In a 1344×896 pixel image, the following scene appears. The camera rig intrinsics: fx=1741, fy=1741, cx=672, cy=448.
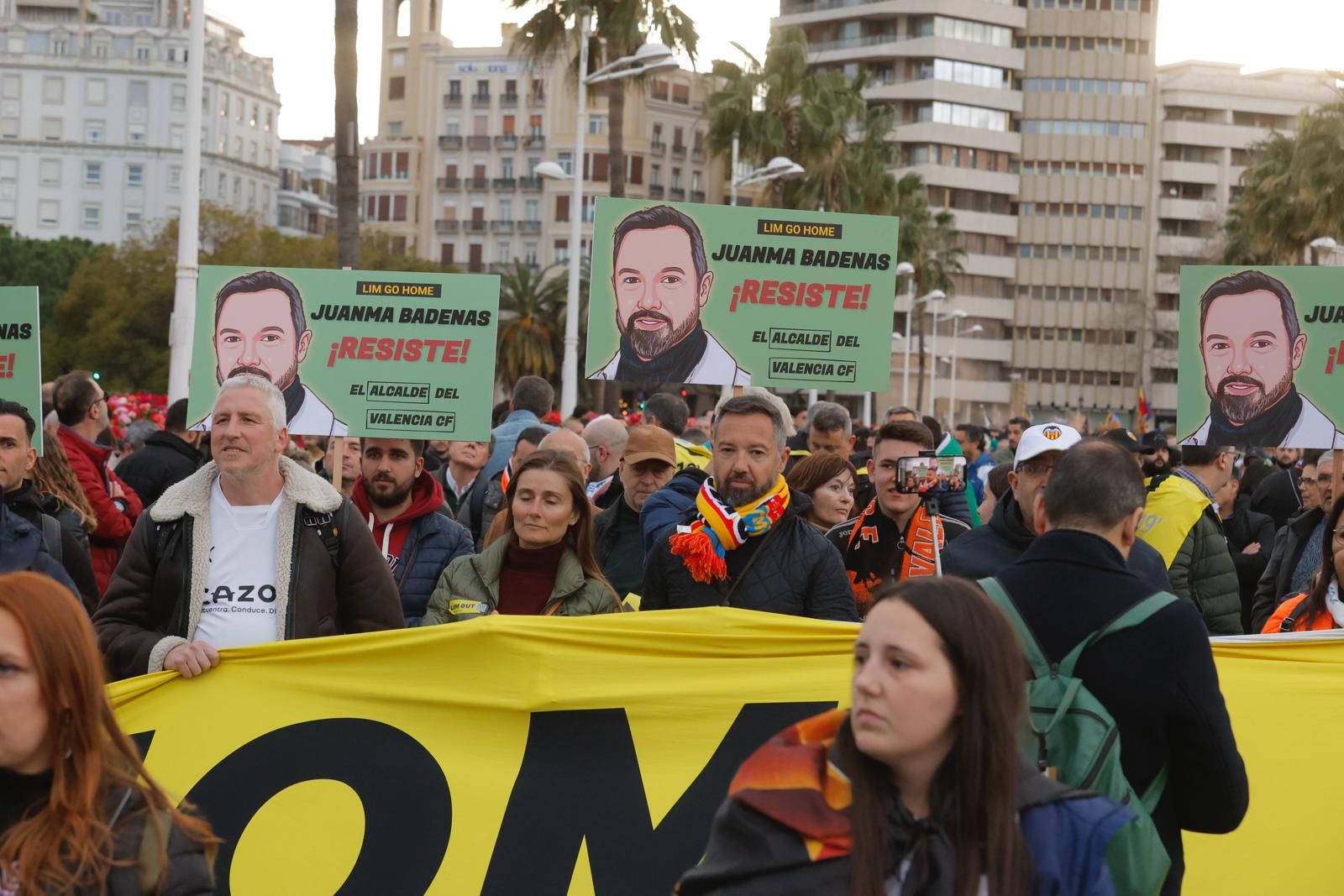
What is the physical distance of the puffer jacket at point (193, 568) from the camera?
498cm

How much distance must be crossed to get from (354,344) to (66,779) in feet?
15.9

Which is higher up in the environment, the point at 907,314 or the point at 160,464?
the point at 907,314

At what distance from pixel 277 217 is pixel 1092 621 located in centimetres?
13403

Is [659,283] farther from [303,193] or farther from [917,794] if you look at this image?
[303,193]

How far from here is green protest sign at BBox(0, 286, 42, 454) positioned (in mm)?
7680

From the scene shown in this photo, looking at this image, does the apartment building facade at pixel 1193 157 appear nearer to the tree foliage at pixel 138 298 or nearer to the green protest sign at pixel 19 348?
the tree foliage at pixel 138 298

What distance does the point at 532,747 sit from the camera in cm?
511

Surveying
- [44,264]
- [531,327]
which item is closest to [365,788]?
[531,327]

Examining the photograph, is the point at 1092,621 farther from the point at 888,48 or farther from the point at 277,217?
the point at 277,217

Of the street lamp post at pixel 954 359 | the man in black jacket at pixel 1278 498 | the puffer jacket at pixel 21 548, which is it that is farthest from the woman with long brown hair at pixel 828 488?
the street lamp post at pixel 954 359

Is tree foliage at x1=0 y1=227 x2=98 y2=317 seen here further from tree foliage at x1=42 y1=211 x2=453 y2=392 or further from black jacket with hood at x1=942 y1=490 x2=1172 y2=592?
black jacket with hood at x1=942 y1=490 x2=1172 y2=592

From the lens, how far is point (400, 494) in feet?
21.9

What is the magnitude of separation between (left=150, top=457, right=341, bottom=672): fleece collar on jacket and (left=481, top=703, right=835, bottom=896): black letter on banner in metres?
0.83

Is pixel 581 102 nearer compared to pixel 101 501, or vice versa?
pixel 101 501
